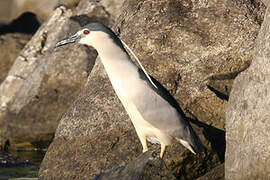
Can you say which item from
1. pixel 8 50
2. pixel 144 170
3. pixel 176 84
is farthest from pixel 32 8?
pixel 144 170

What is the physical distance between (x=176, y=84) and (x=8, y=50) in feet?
29.8

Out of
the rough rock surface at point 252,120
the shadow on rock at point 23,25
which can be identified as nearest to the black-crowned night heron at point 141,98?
the rough rock surface at point 252,120

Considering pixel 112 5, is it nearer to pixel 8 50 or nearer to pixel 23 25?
pixel 8 50

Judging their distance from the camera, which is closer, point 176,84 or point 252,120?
point 252,120

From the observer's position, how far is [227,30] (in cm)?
882

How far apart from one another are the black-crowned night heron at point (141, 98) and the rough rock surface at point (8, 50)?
29.0 ft

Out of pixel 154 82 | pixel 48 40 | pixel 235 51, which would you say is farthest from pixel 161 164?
pixel 48 40

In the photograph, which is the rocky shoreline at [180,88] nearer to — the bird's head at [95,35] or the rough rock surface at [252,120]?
the rough rock surface at [252,120]

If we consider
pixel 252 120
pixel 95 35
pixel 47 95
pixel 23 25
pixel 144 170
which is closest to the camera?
pixel 144 170

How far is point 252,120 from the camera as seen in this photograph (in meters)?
7.19

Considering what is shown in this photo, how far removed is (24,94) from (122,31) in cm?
359

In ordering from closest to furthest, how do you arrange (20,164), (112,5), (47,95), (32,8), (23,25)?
1. (20,164)
2. (47,95)
3. (112,5)
4. (23,25)
5. (32,8)

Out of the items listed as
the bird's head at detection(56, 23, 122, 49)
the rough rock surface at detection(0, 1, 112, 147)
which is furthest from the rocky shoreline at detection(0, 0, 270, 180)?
the rough rock surface at detection(0, 1, 112, 147)

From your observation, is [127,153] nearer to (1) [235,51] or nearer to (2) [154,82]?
(2) [154,82]
